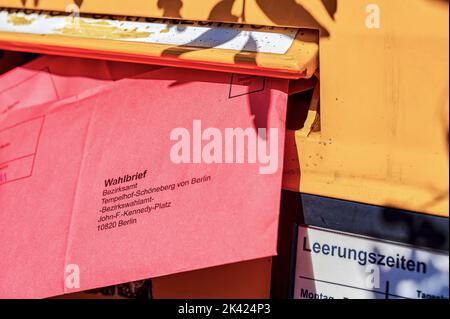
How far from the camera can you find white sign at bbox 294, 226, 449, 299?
1.58 meters

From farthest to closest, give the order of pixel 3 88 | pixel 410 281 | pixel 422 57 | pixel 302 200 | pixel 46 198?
pixel 3 88, pixel 46 198, pixel 302 200, pixel 410 281, pixel 422 57

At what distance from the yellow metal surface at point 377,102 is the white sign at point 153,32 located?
5 cm

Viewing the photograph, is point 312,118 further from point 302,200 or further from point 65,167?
point 65,167

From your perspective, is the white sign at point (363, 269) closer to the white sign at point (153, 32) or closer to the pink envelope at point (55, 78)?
the white sign at point (153, 32)

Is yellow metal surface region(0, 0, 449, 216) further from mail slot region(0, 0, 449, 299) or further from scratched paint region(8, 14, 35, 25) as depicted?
scratched paint region(8, 14, 35, 25)

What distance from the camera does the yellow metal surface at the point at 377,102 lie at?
59.2 inches

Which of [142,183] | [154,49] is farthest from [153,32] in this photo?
[142,183]

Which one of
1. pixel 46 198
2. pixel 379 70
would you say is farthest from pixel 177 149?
pixel 379 70

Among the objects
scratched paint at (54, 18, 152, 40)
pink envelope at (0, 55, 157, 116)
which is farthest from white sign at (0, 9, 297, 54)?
pink envelope at (0, 55, 157, 116)

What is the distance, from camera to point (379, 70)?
1556 mm

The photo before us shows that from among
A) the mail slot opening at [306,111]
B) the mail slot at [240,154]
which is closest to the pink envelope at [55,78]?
the mail slot at [240,154]

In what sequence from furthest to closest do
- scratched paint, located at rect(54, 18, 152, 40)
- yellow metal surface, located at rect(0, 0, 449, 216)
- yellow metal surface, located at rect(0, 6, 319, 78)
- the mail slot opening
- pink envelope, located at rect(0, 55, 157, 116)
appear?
pink envelope, located at rect(0, 55, 157, 116) → scratched paint, located at rect(54, 18, 152, 40) → the mail slot opening → yellow metal surface, located at rect(0, 6, 319, 78) → yellow metal surface, located at rect(0, 0, 449, 216)

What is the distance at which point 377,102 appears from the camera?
1.58 metres

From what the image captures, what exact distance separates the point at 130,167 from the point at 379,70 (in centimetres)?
70
